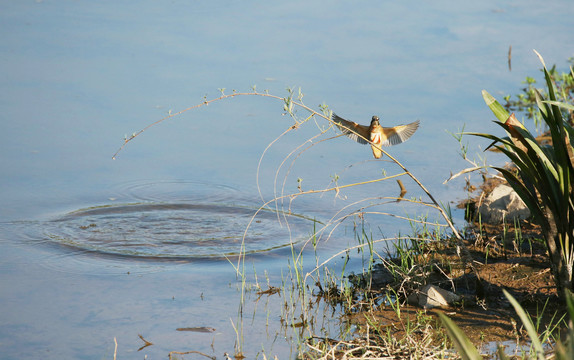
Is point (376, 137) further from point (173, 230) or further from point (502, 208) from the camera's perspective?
point (173, 230)

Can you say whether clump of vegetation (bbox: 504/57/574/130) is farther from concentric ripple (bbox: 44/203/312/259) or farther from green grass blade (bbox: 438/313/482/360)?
green grass blade (bbox: 438/313/482/360)

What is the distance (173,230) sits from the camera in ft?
18.9

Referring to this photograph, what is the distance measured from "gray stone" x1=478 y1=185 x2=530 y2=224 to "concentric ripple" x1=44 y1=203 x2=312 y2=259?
1401 mm

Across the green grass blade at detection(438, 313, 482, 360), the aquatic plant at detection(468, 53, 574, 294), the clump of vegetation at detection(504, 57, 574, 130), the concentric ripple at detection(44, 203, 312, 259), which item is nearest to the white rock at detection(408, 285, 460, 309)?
the aquatic plant at detection(468, 53, 574, 294)

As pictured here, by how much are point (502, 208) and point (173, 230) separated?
8.35 ft

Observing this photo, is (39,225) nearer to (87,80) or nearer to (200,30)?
(87,80)

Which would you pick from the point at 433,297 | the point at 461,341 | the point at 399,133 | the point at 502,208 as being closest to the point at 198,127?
the point at 399,133

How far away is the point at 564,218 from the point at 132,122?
4.43m

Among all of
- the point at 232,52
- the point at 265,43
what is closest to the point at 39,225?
the point at 232,52

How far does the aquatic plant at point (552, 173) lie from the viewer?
392 centimetres

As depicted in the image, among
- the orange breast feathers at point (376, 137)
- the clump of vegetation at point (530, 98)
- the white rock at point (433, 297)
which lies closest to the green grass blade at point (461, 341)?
the white rock at point (433, 297)

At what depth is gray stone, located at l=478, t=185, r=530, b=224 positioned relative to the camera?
5633mm

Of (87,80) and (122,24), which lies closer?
(87,80)

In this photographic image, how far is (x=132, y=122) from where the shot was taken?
7199 millimetres
